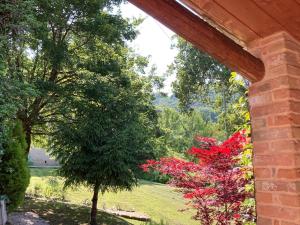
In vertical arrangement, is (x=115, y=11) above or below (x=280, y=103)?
above

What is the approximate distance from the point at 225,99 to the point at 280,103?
1619 cm

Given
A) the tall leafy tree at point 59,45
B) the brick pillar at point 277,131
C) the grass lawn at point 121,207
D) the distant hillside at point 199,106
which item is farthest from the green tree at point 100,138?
the distant hillside at point 199,106

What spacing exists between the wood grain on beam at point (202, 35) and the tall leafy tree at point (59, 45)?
771 cm

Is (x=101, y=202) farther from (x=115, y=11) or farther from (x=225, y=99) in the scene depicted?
(x=225, y=99)

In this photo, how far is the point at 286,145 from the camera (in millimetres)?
2160

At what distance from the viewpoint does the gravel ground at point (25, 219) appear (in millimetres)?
7883

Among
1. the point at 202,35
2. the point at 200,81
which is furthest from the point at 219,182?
the point at 200,81

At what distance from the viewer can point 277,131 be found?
2.23m

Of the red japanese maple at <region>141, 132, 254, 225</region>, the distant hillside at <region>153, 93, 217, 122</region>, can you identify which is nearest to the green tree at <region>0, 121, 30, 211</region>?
the red japanese maple at <region>141, 132, 254, 225</region>

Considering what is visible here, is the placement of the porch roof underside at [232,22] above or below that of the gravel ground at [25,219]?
above

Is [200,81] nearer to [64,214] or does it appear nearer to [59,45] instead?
[59,45]

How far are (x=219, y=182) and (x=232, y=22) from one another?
259 cm

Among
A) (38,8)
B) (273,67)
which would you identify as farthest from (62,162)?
(273,67)

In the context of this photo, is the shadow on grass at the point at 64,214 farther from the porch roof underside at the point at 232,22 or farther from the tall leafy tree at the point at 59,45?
the porch roof underside at the point at 232,22
